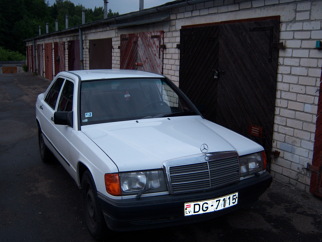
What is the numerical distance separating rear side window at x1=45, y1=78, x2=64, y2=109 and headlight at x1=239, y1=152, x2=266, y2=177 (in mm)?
2862

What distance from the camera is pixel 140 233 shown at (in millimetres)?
3637

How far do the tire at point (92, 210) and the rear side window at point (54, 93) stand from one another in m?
1.85

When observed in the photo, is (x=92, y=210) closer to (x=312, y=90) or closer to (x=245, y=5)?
(x=312, y=90)

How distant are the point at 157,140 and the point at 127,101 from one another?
3.10 ft

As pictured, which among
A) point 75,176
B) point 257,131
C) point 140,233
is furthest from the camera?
point 257,131

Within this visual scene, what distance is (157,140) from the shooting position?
346cm

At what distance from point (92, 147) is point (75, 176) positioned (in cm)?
69

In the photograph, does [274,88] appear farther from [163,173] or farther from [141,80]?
[163,173]

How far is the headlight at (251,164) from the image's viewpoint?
3451 millimetres

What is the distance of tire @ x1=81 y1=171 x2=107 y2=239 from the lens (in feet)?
10.8

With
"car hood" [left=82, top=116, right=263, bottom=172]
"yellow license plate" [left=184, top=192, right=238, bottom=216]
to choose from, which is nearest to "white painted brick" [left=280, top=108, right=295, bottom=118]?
"car hood" [left=82, top=116, right=263, bottom=172]

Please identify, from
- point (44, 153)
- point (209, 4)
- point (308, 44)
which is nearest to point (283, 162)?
point (308, 44)

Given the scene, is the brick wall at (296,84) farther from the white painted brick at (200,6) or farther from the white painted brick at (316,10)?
the white painted brick at (200,6)

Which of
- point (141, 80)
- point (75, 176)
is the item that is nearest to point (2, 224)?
point (75, 176)
